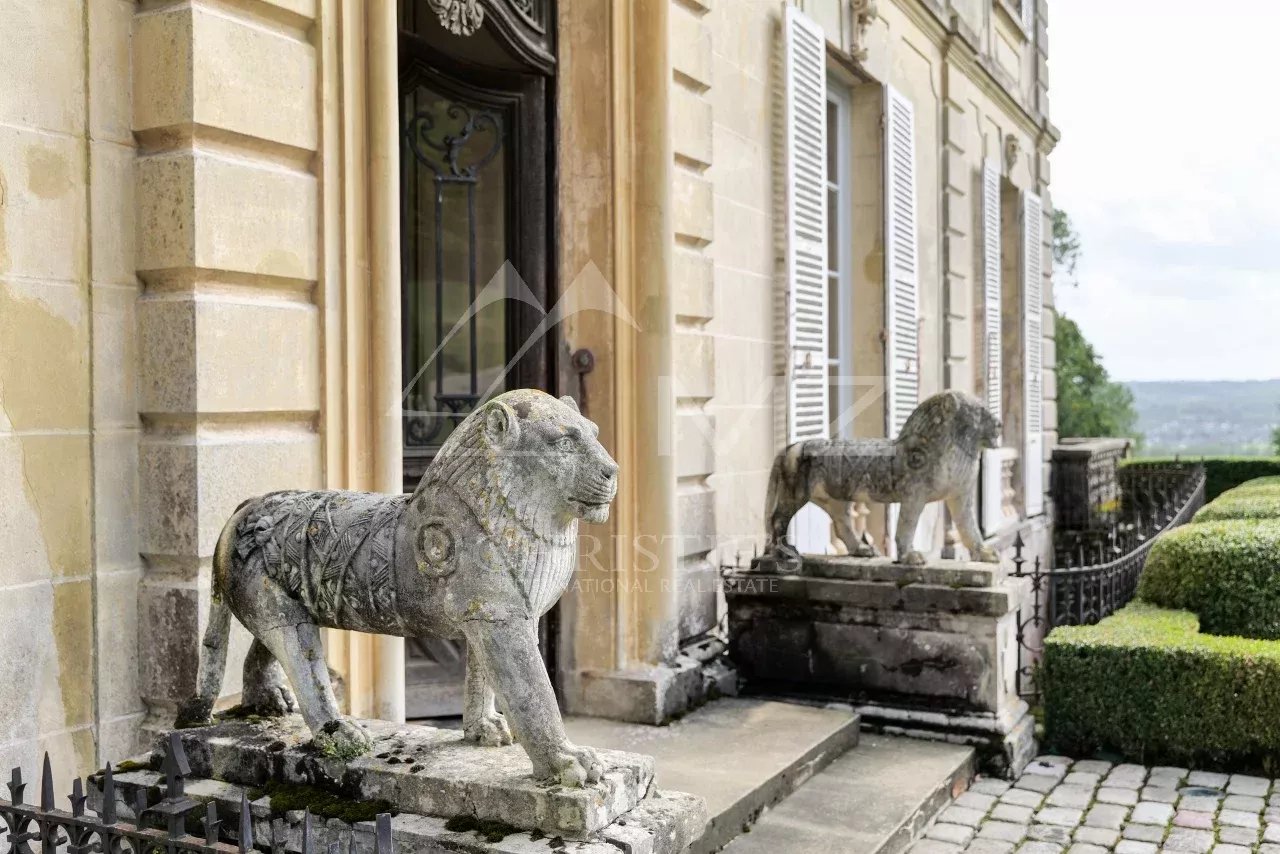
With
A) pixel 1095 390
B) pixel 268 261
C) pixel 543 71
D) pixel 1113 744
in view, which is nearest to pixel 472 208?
pixel 543 71

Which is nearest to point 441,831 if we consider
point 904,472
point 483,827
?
point 483,827

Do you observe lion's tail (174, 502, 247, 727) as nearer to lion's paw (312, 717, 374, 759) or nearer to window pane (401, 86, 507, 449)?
lion's paw (312, 717, 374, 759)

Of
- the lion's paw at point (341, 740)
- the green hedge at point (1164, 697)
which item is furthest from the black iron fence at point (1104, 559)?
the lion's paw at point (341, 740)

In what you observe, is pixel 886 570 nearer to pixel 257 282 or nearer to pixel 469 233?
pixel 469 233

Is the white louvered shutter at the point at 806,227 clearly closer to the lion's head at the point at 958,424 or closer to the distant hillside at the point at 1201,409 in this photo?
the lion's head at the point at 958,424

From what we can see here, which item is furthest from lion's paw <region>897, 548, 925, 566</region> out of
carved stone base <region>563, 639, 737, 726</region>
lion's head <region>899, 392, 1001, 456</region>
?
carved stone base <region>563, 639, 737, 726</region>

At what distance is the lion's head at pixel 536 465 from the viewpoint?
2.63 metres

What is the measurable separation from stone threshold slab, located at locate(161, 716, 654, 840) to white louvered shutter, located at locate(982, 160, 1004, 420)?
8947 mm

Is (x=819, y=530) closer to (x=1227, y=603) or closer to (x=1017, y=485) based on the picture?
(x=1227, y=603)

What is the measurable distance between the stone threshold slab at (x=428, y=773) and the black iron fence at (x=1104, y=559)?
385cm

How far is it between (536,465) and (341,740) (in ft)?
2.90

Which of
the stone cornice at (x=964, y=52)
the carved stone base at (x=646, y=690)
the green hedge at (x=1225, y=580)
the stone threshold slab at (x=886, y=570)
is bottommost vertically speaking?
the carved stone base at (x=646, y=690)

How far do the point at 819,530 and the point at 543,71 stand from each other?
349cm

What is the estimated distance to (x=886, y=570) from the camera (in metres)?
5.75
